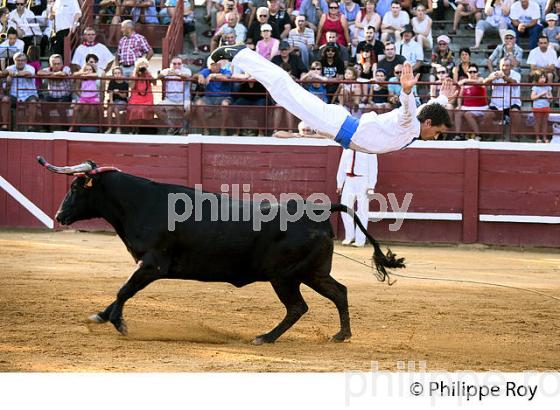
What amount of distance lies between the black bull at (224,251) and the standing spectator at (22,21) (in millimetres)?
9291

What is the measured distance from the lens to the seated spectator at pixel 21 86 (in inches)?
605

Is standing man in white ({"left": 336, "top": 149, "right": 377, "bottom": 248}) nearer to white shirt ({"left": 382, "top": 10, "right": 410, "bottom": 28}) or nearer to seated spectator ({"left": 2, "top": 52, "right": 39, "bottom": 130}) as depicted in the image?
white shirt ({"left": 382, "top": 10, "right": 410, "bottom": 28})

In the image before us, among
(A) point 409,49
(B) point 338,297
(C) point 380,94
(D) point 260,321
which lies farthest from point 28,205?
(B) point 338,297

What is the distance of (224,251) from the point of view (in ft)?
26.1

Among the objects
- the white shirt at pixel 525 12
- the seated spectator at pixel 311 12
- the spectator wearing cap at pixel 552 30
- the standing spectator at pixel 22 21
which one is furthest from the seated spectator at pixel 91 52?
the spectator wearing cap at pixel 552 30

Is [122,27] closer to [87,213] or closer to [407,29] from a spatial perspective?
[407,29]

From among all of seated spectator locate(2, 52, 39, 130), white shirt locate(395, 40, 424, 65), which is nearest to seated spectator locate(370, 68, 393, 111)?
white shirt locate(395, 40, 424, 65)

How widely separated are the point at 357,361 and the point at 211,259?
4.47ft

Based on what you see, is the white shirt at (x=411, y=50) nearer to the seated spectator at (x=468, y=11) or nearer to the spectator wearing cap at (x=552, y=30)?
the seated spectator at (x=468, y=11)

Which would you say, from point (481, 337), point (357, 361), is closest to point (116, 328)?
point (357, 361)

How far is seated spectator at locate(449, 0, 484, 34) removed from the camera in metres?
17.1

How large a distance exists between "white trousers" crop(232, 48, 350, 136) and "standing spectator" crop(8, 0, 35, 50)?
9522 mm

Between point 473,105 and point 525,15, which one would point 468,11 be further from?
point 473,105

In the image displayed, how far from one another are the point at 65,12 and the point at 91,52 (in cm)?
101
